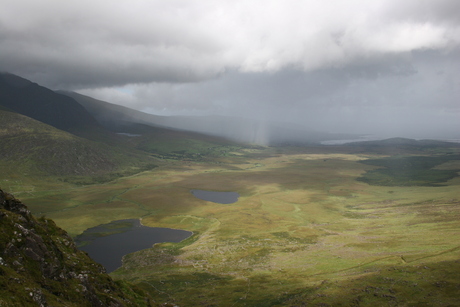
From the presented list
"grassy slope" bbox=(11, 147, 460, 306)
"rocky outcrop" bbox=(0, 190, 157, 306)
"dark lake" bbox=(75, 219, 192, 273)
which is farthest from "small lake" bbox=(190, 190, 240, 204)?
"rocky outcrop" bbox=(0, 190, 157, 306)

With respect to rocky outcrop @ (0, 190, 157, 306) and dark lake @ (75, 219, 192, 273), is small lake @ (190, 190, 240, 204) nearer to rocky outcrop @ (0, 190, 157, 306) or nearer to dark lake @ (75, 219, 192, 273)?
dark lake @ (75, 219, 192, 273)

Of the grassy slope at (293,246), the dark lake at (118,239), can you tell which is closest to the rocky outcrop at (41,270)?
the grassy slope at (293,246)

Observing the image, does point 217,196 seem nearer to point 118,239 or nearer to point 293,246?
point 118,239

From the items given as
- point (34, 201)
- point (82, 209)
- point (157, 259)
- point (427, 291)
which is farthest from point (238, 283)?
point (34, 201)

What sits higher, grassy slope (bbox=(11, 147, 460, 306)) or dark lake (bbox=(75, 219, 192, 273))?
grassy slope (bbox=(11, 147, 460, 306))

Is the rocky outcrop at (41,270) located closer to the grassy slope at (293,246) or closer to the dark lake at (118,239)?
the grassy slope at (293,246)
